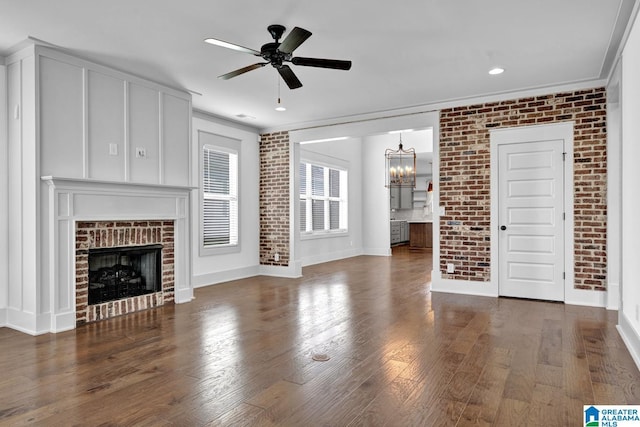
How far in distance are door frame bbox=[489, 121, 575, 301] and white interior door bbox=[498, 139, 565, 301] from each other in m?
0.04

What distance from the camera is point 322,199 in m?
9.53

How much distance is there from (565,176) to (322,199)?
5354 mm

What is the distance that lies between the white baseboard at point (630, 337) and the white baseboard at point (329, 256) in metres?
5.87

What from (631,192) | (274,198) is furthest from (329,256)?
(631,192)

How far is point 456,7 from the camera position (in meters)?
3.16

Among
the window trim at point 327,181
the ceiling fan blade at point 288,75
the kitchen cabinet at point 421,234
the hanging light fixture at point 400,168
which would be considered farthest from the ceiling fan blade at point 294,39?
the kitchen cabinet at point 421,234

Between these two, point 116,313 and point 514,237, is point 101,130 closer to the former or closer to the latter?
point 116,313

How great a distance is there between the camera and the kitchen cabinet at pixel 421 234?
38.8 ft

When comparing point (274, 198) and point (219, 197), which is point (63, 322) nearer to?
point (219, 197)

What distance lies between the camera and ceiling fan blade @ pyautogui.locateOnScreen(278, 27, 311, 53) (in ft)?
9.53

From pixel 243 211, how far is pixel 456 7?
4893 millimetres

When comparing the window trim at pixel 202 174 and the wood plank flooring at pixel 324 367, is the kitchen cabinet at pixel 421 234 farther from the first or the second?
the wood plank flooring at pixel 324 367

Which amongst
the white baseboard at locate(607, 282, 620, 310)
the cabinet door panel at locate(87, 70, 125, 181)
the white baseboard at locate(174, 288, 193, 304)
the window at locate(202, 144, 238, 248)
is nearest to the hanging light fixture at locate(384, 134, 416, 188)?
the window at locate(202, 144, 238, 248)

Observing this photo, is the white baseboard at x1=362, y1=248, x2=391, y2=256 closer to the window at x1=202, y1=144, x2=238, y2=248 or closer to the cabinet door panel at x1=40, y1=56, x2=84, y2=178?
the window at x1=202, y1=144, x2=238, y2=248
